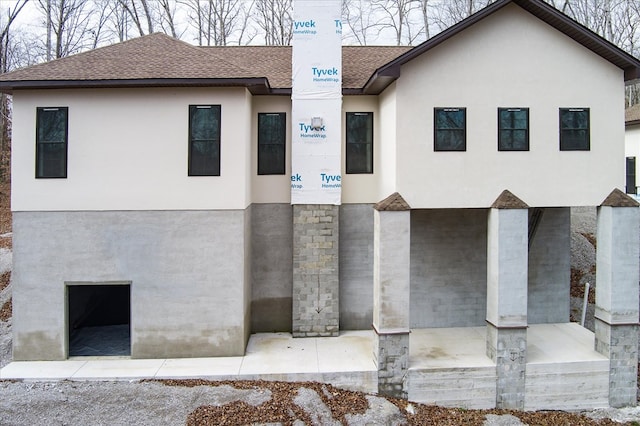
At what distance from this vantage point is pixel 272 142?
40.9ft

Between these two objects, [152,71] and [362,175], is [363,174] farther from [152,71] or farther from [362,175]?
[152,71]

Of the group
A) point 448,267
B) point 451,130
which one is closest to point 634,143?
point 448,267

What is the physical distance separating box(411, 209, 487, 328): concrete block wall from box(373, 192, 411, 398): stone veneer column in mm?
2679

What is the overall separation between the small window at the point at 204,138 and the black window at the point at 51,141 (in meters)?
2.75

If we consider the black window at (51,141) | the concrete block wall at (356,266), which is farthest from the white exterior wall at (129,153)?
the concrete block wall at (356,266)

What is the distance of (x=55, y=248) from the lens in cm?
1082

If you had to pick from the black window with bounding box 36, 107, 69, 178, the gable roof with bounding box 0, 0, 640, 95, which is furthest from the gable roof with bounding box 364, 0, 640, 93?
the black window with bounding box 36, 107, 69, 178

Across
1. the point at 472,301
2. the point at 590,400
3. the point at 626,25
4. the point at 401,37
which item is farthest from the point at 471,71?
the point at 626,25

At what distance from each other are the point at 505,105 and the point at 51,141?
10033mm

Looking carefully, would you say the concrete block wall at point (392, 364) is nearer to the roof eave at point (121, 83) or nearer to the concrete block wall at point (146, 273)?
the concrete block wall at point (146, 273)

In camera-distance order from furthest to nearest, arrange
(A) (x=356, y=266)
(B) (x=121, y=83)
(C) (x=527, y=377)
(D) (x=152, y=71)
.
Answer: (A) (x=356, y=266) < (D) (x=152, y=71) < (C) (x=527, y=377) < (B) (x=121, y=83)

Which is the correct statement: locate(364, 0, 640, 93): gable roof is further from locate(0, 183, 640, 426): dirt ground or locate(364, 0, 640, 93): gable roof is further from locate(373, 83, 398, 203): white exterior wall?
locate(0, 183, 640, 426): dirt ground

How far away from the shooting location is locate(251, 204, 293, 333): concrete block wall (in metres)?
12.6

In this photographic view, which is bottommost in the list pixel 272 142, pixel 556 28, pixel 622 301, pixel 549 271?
pixel 622 301
